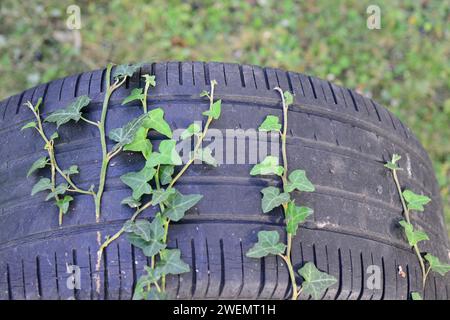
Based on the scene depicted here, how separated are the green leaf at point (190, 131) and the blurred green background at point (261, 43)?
1736 mm

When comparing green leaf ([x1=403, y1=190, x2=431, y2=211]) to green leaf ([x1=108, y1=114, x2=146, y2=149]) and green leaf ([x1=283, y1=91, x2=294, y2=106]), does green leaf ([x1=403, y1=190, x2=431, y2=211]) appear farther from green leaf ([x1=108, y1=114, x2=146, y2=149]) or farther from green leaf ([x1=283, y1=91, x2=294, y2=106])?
green leaf ([x1=108, y1=114, x2=146, y2=149])

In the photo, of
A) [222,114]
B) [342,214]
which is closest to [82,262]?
[222,114]

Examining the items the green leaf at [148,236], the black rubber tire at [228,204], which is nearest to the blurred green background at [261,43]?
the black rubber tire at [228,204]

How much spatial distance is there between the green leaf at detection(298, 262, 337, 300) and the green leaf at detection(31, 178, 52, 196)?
2.14 ft

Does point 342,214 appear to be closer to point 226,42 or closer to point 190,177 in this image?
point 190,177

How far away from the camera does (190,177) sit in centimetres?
161

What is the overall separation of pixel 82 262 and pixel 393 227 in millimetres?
817

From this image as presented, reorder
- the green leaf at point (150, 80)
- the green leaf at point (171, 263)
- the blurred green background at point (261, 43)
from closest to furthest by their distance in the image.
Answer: the green leaf at point (171, 263), the green leaf at point (150, 80), the blurred green background at point (261, 43)

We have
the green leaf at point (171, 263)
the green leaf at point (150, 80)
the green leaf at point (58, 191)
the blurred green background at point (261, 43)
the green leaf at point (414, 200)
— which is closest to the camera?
the green leaf at point (171, 263)

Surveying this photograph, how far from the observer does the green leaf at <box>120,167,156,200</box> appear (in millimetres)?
1553

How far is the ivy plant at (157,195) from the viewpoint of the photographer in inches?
59.0

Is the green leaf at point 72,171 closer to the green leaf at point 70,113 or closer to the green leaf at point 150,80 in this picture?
the green leaf at point 70,113

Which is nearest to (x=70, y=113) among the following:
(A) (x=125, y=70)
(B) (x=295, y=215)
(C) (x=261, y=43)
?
(A) (x=125, y=70)

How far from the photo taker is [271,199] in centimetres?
159
